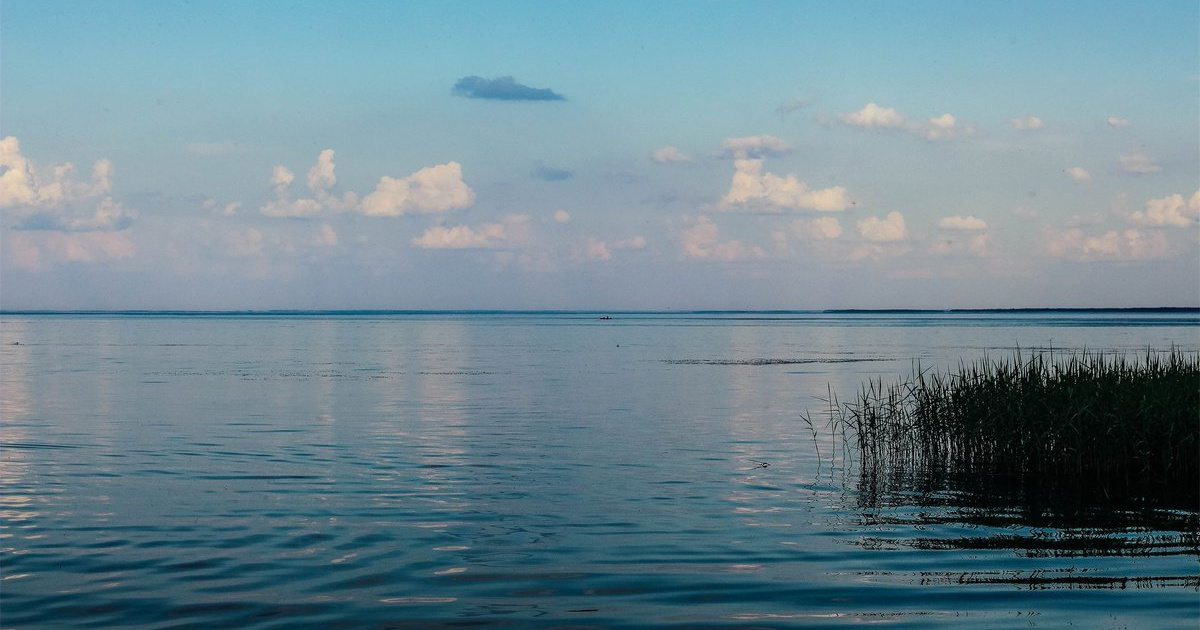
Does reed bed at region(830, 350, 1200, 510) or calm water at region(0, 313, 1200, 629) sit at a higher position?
reed bed at region(830, 350, 1200, 510)

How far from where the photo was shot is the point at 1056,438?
22.4 meters

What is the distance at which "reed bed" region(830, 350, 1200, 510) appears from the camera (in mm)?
21062

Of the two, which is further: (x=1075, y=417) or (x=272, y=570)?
(x=1075, y=417)

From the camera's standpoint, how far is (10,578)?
45.1 feet

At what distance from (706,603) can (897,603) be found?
227 centimetres

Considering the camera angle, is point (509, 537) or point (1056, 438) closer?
point (509, 537)

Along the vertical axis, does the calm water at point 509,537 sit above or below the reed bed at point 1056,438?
below

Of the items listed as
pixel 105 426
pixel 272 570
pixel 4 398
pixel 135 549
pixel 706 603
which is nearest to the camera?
pixel 706 603

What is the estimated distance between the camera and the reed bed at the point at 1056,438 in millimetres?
21062

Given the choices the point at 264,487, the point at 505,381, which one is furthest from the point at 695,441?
the point at 505,381

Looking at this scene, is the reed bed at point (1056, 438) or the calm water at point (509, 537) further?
the reed bed at point (1056, 438)

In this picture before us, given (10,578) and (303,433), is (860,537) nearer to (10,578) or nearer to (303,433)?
(10,578)

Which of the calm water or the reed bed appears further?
the reed bed

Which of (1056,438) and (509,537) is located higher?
(1056,438)
